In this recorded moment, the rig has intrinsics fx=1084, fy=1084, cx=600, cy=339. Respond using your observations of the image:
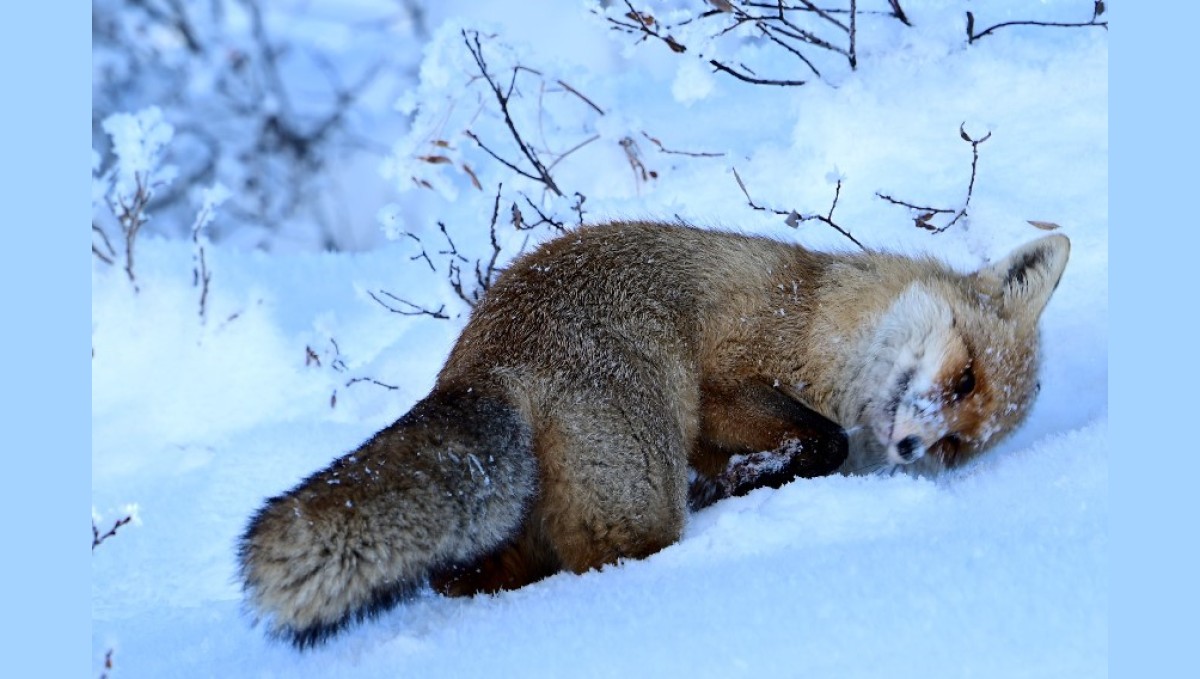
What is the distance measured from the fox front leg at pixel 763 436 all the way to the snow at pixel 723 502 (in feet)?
0.58

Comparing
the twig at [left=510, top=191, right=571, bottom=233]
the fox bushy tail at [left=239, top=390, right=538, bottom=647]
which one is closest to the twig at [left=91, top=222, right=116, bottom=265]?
the twig at [left=510, top=191, right=571, bottom=233]

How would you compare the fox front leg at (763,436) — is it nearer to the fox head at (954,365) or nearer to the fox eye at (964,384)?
the fox head at (954,365)

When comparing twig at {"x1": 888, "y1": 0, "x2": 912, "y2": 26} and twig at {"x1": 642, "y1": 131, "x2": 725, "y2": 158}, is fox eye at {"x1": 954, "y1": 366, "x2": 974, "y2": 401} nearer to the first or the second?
twig at {"x1": 642, "y1": 131, "x2": 725, "y2": 158}

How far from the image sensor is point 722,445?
8.84 feet

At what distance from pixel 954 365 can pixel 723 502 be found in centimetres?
69

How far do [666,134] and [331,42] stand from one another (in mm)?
2542

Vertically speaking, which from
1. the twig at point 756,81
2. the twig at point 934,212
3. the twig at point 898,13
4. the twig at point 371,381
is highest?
the twig at point 898,13

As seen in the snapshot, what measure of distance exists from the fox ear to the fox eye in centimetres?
26

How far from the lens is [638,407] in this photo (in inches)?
94.9

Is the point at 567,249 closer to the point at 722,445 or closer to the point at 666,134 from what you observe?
the point at 722,445

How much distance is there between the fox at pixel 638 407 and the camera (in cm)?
207

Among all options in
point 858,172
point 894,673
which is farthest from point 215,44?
point 894,673

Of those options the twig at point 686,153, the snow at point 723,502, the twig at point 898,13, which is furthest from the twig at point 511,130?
the twig at point 898,13

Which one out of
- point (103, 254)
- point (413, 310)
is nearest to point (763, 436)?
point (413, 310)
